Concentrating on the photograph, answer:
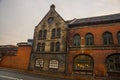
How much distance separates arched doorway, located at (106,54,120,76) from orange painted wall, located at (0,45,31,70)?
53.0 ft

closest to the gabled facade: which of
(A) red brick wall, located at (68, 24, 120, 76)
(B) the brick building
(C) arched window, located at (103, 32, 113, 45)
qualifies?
(B) the brick building

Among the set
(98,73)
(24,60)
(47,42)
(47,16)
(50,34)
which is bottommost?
(98,73)

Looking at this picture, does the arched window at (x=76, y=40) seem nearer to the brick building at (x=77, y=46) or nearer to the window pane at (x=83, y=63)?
the brick building at (x=77, y=46)

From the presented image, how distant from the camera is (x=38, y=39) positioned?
2505 centimetres

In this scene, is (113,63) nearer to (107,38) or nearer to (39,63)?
(107,38)

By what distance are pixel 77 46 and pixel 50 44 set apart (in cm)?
595

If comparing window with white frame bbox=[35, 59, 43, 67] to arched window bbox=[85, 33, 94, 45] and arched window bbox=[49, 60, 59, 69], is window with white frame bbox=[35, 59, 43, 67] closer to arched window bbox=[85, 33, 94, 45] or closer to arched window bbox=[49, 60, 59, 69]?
arched window bbox=[49, 60, 59, 69]

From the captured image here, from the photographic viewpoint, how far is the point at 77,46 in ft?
66.5

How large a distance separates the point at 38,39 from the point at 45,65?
6.19 metres

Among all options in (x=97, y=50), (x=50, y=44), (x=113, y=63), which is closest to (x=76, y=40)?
(x=97, y=50)

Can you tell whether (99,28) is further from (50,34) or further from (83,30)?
(50,34)

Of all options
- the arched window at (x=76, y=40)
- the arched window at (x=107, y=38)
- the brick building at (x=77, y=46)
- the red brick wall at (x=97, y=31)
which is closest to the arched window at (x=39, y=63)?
the brick building at (x=77, y=46)

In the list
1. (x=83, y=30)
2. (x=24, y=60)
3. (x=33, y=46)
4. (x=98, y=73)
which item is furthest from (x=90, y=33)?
(x=24, y=60)

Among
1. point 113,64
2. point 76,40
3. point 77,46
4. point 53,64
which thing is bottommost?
point 53,64
